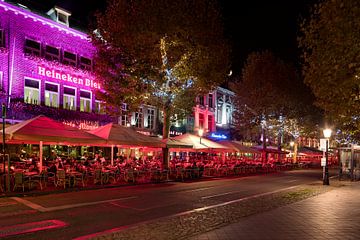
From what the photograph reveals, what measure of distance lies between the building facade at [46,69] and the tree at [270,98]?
17.4 m

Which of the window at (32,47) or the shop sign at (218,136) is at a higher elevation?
the window at (32,47)

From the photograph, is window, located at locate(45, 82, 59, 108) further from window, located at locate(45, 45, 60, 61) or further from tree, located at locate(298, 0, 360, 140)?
tree, located at locate(298, 0, 360, 140)

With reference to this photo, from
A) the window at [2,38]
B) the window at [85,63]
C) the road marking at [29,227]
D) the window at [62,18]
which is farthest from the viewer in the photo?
the window at [85,63]

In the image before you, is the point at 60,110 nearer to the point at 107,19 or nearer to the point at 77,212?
the point at 107,19

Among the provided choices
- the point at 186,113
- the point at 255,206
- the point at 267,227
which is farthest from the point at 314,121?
the point at 267,227

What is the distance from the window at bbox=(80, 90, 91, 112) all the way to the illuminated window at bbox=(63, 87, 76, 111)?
75 cm

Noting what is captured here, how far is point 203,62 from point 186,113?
4.06 metres

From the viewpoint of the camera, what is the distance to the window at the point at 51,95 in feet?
84.8

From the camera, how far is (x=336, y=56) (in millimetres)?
11688

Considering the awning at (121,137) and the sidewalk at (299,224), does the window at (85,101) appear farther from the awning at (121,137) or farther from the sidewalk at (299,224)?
the sidewalk at (299,224)

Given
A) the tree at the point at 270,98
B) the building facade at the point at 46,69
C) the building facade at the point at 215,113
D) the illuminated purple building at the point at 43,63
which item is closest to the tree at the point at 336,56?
the building facade at the point at 46,69

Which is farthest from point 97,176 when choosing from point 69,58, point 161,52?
point 69,58

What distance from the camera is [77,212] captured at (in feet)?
35.2

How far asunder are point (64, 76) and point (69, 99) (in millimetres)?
1787
